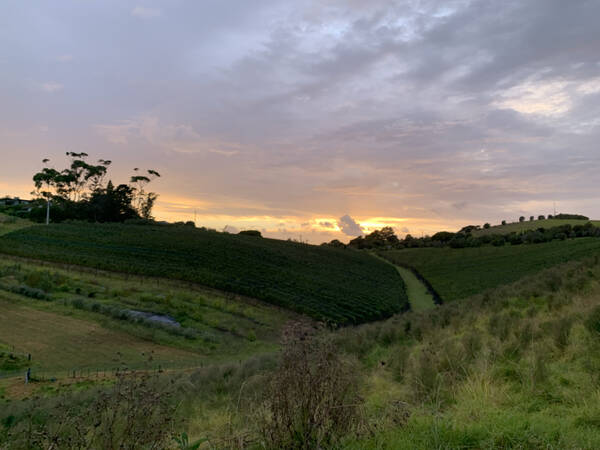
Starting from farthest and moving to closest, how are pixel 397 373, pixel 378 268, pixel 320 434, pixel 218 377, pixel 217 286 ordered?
pixel 378 268 < pixel 217 286 < pixel 218 377 < pixel 397 373 < pixel 320 434

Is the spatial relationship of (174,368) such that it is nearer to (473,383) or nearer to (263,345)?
(263,345)

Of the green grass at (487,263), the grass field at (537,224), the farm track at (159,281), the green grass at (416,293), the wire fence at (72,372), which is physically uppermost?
the grass field at (537,224)

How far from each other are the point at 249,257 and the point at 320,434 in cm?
5233

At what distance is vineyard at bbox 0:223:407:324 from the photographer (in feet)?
130

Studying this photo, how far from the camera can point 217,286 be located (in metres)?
39.8

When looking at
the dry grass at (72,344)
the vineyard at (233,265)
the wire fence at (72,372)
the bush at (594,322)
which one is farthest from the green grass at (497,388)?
the vineyard at (233,265)

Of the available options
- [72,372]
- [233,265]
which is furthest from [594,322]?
[233,265]

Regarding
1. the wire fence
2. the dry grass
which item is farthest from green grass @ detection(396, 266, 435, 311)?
the wire fence

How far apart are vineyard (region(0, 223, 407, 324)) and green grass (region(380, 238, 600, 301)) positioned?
262 inches

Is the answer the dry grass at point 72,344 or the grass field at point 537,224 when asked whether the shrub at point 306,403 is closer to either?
the dry grass at point 72,344

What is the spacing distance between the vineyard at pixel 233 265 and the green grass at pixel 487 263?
262 inches

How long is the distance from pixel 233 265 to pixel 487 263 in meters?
37.8

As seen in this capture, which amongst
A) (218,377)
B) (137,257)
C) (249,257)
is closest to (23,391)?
(218,377)

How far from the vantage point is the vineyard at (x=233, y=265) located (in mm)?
39562
